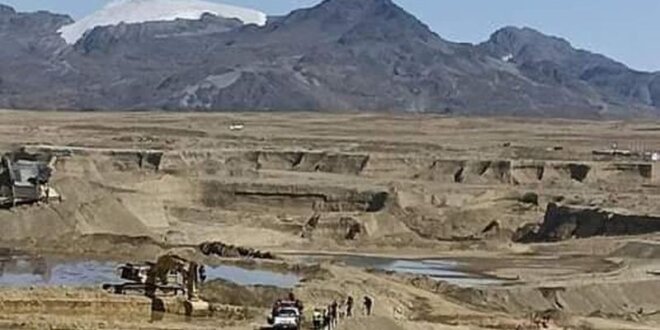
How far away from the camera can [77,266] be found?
161 feet

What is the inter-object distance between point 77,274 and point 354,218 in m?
A: 23.4

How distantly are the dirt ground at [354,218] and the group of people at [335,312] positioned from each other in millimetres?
594

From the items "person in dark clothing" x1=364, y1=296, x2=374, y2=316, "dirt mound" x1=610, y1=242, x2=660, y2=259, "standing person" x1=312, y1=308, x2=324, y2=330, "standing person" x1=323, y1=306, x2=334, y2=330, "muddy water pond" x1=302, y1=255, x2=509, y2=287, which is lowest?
"muddy water pond" x1=302, y1=255, x2=509, y2=287

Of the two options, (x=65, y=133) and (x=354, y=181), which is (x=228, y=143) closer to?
(x=65, y=133)

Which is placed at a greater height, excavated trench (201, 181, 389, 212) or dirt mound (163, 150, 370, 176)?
dirt mound (163, 150, 370, 176)

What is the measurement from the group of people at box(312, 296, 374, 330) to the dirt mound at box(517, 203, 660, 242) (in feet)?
91.6

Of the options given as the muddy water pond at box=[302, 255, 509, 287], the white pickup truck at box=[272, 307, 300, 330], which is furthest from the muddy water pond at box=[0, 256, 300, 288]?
the white pickup truck at box=[272, 307, 300, 330]

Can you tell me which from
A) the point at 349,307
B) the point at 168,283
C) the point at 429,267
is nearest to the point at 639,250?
the point at 429,267

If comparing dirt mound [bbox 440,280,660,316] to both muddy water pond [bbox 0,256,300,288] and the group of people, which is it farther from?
the group of people

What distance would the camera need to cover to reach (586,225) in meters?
67.8

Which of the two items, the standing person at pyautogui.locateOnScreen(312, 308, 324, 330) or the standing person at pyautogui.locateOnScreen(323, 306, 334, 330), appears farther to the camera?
the standing person at pyautogui.locateOnScreen(312, 308, 324, 330)

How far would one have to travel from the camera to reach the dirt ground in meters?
39.7

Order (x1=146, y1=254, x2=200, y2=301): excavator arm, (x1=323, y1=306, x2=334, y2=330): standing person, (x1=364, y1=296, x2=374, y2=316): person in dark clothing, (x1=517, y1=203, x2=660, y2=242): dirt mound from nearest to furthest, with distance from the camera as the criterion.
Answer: (x1=323, y1=306, x2=334, y2=330): standing person < (x1=364, y1=296, x2=374, y2=316): person in dark clothing < (x1=146, y1=254, x2=200, y2=301): excavator arm < (x1=517, y1=203, x2=660, y2=242): dirt mound

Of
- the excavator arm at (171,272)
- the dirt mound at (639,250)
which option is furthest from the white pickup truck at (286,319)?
the dirt mound at (639,250)
